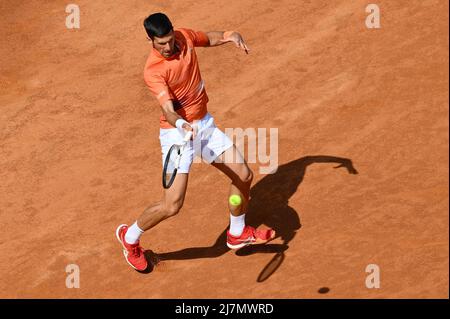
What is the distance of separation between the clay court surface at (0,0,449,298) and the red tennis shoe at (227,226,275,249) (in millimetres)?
177

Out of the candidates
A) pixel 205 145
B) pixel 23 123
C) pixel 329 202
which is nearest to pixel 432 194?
pixel 329 202

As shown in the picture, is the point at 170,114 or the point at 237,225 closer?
the point at 170,114

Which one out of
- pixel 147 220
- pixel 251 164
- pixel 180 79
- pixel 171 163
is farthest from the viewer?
pixel 251 164

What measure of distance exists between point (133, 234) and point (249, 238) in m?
1.30

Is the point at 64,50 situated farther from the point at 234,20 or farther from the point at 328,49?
the point at 328,49

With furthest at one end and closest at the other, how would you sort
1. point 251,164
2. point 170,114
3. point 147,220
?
point 251,164
point 147,220
point 170,114

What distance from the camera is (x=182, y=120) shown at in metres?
9.42

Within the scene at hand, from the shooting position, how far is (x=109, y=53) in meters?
15.0

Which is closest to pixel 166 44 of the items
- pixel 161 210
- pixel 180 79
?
pixel 180 79

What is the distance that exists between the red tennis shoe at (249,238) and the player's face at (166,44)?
7.40ft

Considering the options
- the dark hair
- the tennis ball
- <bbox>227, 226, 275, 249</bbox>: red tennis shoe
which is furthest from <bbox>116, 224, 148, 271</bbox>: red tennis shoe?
the dark hair

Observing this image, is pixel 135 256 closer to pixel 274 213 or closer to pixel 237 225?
pixel 237 225

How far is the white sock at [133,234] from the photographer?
10.5m

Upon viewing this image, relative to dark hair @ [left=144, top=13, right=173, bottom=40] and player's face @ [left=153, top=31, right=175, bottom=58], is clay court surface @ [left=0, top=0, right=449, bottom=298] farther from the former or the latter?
dark hair @ [left=144, top=13, right=173, bottom=40]
